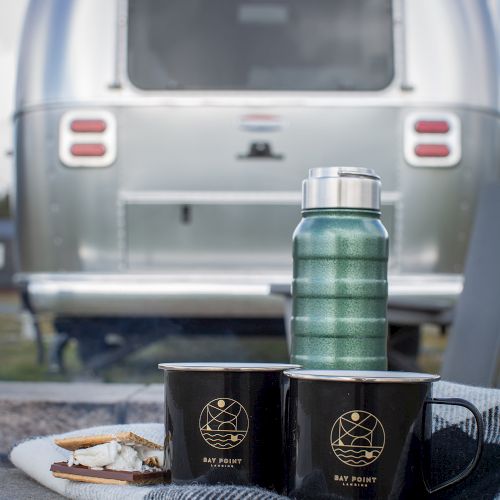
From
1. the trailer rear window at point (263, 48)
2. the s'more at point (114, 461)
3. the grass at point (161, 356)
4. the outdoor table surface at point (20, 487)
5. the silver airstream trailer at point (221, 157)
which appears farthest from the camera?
the grass at point (161, 356)

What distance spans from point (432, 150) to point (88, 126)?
1268 millimetres

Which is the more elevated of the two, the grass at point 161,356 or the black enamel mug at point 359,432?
the black enamel mug at point 359,432

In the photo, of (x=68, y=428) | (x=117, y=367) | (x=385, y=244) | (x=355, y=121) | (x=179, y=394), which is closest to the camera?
(x=179, y=394)

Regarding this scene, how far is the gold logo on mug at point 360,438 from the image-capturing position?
119cm

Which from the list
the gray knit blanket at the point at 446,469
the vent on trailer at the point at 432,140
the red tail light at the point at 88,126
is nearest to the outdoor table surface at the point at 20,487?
the gray knit blanket at the point at 446,469

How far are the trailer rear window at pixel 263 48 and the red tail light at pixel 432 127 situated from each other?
218mm

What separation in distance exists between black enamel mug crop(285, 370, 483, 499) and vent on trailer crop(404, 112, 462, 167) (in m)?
2.93

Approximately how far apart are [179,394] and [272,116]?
2.89m

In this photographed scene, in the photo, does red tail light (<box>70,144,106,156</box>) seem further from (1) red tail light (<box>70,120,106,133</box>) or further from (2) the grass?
(2) the grass

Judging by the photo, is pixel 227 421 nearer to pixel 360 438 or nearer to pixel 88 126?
pixel 360 438

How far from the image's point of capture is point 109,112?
4113mm

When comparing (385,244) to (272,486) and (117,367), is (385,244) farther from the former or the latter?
(117,367)

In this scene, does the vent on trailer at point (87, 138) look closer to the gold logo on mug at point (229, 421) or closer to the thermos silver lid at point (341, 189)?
the thermos silver lid at point (341, 189)

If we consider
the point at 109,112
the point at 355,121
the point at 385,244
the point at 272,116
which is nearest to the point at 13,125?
the point at 109,112
